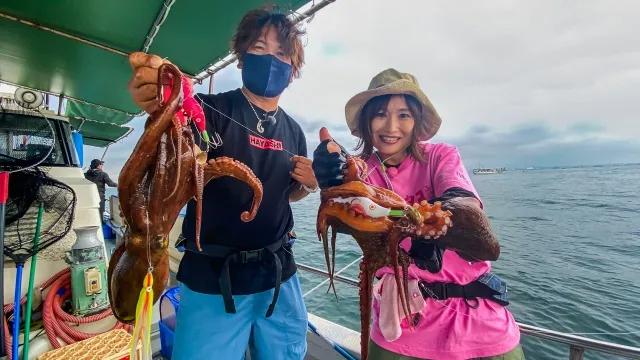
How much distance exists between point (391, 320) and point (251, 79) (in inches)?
88.5

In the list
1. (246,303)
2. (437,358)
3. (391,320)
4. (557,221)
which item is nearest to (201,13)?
(246,303)

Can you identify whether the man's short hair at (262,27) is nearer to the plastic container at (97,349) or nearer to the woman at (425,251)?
the woman at (425,251)

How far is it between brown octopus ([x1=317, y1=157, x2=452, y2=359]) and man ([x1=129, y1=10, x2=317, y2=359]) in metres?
0.77

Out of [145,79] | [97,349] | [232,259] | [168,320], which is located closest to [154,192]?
[145,79]

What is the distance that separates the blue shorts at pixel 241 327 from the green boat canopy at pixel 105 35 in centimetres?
355

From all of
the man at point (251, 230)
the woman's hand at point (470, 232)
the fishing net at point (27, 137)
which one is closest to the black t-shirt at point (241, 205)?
→ the man at point (251, 230)

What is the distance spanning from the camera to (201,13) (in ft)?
14.4

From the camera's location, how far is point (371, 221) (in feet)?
5.06

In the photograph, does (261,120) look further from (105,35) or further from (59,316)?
(105,35)

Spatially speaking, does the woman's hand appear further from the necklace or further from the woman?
the necklace

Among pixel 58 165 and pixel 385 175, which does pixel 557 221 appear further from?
pixel 58 165

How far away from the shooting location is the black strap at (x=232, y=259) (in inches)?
88.0

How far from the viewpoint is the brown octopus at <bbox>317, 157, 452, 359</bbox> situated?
1.50 metres

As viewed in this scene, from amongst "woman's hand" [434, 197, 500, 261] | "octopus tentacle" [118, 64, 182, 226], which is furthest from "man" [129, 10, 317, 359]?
"woman's hand" [434, 197, 500, 261]
